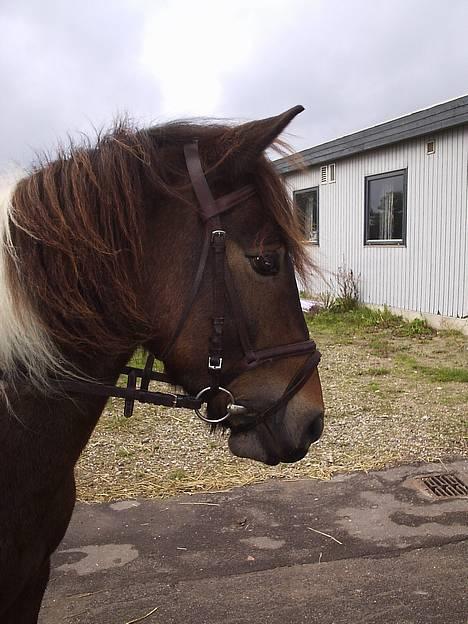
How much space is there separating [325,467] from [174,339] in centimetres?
327

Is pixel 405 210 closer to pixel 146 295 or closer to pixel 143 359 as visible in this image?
pixel 143 359

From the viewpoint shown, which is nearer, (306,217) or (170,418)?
(306,217)

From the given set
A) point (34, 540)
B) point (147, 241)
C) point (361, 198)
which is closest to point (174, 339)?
point (147, 241)

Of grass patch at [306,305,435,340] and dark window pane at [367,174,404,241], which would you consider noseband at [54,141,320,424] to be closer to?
grass patch at [306,305,435,340]

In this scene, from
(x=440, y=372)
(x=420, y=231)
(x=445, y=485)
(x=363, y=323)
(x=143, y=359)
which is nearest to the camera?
(x=143, y=359)

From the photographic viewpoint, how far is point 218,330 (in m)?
1.56

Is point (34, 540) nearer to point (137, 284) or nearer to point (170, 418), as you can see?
point (137, 284)

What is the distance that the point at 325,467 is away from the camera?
450 centimetres

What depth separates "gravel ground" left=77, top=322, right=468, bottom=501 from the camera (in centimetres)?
429

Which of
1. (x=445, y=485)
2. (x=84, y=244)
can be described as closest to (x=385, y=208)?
(x=445, y=485)

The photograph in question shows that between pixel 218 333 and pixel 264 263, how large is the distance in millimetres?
244

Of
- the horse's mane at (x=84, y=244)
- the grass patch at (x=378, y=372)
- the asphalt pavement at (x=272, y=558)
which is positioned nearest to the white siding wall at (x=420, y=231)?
the grass patch at (x=378, y=372)

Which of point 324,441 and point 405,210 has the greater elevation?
point 405,210

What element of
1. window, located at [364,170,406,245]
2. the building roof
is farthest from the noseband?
window, located at [364,170,406,245]
